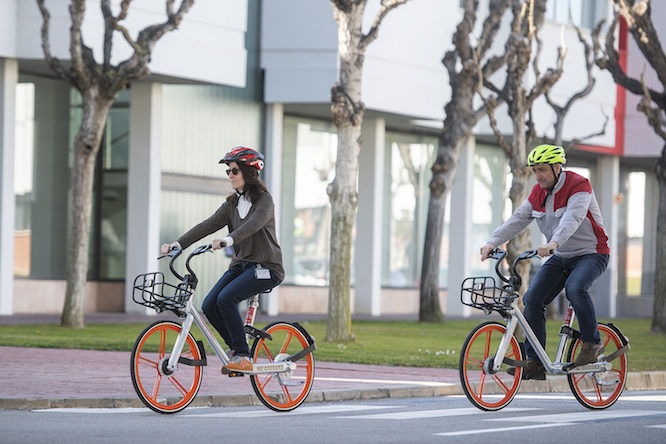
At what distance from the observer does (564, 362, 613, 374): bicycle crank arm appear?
36.5 feet

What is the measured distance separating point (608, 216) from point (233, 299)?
106 ft

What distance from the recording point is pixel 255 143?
30.1 meters

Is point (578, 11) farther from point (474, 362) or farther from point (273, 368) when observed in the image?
point (273, 368)

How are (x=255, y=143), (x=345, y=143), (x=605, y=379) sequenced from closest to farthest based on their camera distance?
(x=605, y=379) < (x=345, y=143) < (x=255, y=143)

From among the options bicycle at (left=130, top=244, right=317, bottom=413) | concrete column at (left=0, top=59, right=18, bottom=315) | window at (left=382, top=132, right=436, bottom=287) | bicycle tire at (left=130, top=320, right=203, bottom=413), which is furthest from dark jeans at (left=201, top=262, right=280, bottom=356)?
window at (left=382, top=132, right=436, bottom=287)

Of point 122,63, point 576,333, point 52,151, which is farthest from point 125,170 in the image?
point 576,333

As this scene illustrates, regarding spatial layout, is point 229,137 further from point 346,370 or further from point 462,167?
point 346,370

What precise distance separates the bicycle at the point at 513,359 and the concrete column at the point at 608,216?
1158 inches

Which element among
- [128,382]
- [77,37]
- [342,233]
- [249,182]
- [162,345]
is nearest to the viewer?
[162,345]

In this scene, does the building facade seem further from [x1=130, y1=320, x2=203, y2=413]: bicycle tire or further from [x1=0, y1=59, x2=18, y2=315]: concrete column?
[x1=130, y1=320, x2=203, y2=413]: bicycle tire

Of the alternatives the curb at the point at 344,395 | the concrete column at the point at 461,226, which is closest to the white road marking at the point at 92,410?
the curb at the point at 344,395

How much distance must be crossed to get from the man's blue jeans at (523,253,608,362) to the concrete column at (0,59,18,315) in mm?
15365

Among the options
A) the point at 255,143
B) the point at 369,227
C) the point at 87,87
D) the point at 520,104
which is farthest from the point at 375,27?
the point at 369,227

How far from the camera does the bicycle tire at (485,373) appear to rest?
34.8 feet
